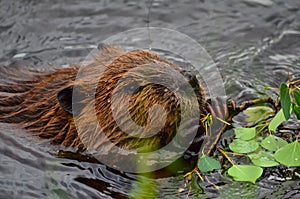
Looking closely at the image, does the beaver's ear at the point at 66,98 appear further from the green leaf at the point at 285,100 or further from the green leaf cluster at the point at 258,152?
the green leaf at the point at 285,100

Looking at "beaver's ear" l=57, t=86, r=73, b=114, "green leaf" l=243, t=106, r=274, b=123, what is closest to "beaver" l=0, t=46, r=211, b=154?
"beaver's ear" l=57, t=86, r=73, b=114

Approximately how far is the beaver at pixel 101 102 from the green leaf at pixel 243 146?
20 cm

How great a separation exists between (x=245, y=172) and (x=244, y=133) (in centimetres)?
32

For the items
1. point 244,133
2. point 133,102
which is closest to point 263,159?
point 244,133

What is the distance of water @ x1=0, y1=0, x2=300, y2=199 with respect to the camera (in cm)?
342

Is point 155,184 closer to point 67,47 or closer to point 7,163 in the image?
point 7,163

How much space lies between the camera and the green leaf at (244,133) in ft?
11.5

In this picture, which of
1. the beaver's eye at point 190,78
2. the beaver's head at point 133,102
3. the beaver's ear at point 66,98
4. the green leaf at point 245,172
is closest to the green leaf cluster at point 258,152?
the green leaf at point 245,172


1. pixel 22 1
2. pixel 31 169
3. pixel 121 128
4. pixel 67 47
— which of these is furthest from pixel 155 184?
pixel 22 1

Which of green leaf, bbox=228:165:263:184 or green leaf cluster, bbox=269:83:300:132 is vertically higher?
green leaf cluster, bbox=269:83:300:132

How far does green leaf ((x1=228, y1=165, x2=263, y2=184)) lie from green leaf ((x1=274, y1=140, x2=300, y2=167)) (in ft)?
0.43

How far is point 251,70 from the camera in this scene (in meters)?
4.49

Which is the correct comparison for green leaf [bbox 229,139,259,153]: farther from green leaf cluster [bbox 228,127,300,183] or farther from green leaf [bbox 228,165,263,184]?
green leaf [bbox 228,165,263,184]

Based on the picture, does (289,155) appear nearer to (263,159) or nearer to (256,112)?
(263,159)
